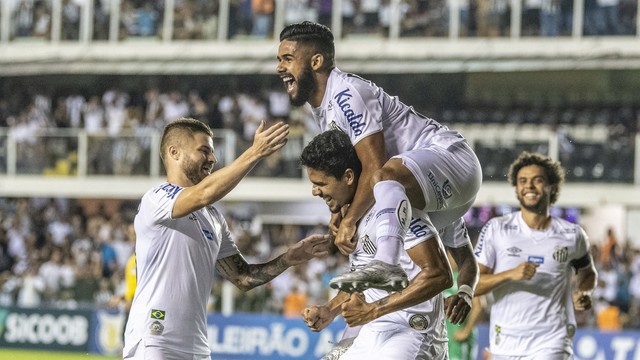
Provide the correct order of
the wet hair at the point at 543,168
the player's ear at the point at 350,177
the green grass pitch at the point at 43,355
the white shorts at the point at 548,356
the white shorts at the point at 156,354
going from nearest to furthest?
1. the player's ear at the point at 350,177
2. the white shorts at the point at 156,354
3. the white shorts at the point at 548,356
4. the wet hair at the point at 543,168
5. the green grass pitch at the point at 43,355

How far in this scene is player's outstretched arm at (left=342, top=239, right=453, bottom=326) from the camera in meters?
6.72

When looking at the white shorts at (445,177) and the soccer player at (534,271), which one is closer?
the white shorts at (445,177)

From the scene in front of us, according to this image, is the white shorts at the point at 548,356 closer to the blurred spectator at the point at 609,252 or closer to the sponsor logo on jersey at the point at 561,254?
the sponsor logo on jersey at the point at 561,254

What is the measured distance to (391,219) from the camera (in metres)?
6.78

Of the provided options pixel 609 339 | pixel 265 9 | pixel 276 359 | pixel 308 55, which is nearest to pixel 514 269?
pixel 308 55

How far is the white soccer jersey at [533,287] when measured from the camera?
10.2 metres

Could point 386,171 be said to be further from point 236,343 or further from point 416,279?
point 236,343

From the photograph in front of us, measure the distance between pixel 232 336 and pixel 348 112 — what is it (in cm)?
1337

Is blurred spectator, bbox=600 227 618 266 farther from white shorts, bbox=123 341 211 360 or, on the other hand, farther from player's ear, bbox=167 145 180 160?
white shorts, bbox=123 341 211 360

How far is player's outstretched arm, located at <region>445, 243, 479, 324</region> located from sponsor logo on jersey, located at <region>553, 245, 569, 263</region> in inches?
93.6

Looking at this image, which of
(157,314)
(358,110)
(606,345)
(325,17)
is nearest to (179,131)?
(157,314)

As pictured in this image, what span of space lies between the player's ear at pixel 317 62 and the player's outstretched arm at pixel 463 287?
1.46 m

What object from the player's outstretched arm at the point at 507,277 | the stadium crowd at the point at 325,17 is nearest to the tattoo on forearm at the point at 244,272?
the player's outstretched arm at the point at 507,277

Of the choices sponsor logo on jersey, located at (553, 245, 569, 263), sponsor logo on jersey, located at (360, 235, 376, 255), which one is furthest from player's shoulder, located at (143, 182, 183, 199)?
sponsor logo on jersey, located at (553, 245, 569, 263)
